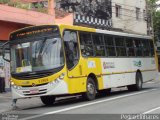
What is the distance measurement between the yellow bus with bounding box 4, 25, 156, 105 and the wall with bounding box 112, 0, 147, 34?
67.0 feet

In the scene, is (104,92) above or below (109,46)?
below

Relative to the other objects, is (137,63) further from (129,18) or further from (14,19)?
(129,18)

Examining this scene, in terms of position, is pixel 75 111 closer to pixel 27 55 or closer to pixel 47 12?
Answer: pixel 27 55

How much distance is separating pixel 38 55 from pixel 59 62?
831 mm

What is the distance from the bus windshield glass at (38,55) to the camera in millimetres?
16203

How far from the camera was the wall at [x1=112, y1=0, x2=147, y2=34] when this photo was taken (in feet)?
132

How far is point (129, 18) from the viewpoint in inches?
1686

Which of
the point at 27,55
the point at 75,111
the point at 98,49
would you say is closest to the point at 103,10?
the point at 98,49

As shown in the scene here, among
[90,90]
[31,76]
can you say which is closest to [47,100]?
[90,90]

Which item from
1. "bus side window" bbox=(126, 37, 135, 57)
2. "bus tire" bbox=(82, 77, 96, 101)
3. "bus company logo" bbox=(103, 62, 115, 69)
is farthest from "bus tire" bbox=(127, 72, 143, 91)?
"bus tire" bbox=(82, 77, 96, 101)

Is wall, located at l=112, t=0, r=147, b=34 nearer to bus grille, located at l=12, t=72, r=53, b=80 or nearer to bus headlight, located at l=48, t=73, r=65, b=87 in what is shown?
bus grille, located at l=12, t=72, r=53, b=80

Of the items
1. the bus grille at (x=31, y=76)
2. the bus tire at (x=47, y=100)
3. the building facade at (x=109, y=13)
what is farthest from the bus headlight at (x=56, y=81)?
the building facade at (x=109, y=13)

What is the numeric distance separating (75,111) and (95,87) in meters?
4.29

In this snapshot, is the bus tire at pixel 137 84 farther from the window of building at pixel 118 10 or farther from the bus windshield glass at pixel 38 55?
the window of building at pixel 118 10
